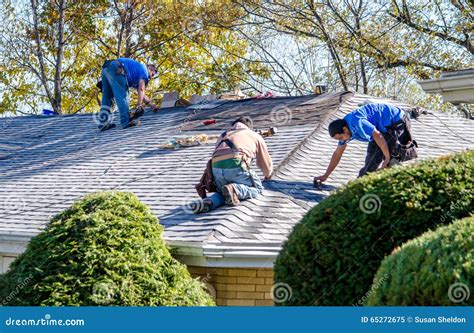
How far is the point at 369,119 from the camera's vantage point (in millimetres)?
10930

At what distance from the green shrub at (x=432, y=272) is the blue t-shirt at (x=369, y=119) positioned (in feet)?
16.7

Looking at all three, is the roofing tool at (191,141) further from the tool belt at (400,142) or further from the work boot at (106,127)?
the tool belt at (400,142)

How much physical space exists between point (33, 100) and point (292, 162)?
22178 millimetres

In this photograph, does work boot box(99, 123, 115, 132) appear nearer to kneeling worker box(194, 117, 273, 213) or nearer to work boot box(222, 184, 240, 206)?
kneeling worker box(194, 117, 273, 213)

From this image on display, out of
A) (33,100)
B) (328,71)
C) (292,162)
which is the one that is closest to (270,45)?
(328,71)

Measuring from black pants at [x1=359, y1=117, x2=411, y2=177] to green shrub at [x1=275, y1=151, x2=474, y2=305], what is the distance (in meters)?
3.75

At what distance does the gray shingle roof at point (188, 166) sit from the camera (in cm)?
957

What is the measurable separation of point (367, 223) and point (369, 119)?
4.29 metres

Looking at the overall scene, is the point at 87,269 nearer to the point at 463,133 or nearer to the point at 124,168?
the point at 124,168

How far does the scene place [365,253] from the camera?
6770 mm

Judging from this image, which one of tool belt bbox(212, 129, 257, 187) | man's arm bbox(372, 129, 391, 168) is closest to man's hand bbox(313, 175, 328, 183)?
man's arm bbox(372, 129, 391, 168)
